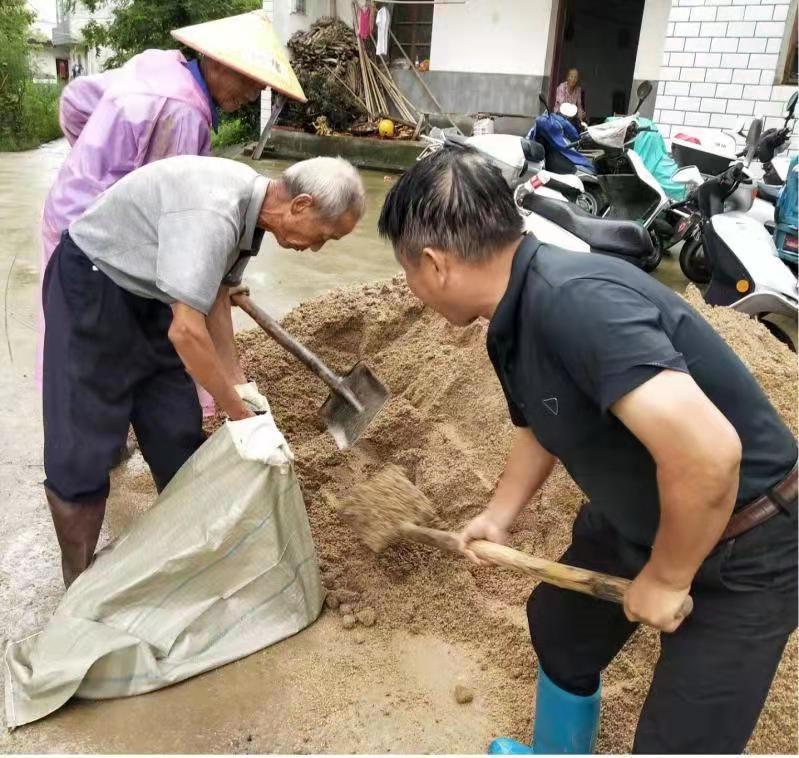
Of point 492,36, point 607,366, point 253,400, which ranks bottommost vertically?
point 253,400

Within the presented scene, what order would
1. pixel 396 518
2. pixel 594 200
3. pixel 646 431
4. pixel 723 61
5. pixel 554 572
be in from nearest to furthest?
pixel 646 431 < pixel 554 572 < pixel 396 518 < pixel 594 200 < pixel 723 61

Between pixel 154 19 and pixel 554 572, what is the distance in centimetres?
1394

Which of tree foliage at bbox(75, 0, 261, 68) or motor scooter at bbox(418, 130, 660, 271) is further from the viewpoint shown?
tree foliage at bbox(75, 0, 261, 68)

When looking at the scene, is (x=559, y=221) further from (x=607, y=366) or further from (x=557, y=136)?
(x=607, y=366)

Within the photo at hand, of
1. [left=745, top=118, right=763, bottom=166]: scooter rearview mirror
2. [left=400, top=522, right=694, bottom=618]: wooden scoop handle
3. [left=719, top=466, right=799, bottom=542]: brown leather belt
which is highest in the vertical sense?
[left=745, top=118, right=763, bottom=166]: scooter rearview mirror

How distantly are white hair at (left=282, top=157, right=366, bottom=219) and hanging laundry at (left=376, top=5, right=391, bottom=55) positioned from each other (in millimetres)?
9829

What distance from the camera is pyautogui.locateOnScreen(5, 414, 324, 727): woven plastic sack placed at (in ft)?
5.85

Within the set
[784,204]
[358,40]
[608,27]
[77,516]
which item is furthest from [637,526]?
[608,27]

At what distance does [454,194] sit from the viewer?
111cm

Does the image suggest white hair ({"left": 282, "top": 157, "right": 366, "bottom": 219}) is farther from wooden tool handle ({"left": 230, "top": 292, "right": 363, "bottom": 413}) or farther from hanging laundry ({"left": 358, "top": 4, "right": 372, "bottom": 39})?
hanging laundry ({"left": 358, "top": 4, "right": 372, "bottom": 39})

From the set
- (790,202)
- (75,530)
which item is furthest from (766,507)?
(790,202)

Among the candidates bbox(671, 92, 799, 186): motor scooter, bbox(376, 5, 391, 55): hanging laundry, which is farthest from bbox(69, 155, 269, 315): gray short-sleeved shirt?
bbox(376, 5, 391, 55): hanging laundry

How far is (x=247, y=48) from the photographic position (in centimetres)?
237

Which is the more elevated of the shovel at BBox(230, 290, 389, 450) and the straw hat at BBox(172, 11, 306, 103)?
the straw hat at BBox(172, 11, 306, 103)
